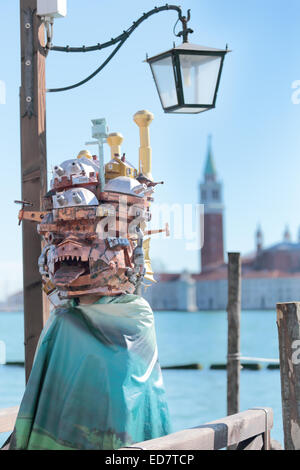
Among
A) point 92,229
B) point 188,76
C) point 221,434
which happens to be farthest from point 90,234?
point 221,434

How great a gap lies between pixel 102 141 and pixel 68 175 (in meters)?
0.31

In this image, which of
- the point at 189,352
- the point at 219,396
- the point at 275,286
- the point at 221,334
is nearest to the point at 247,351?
the point at 189,352

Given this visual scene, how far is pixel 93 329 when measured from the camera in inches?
176

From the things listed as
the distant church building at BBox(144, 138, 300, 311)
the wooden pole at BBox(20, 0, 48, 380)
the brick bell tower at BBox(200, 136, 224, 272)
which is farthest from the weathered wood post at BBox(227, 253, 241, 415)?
the distant church building at BBox(144, 138, 300, 311)

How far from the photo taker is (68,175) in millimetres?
4688

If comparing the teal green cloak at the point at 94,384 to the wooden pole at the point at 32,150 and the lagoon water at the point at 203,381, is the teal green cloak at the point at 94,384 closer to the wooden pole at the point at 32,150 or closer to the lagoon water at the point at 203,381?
the wooden pole at the point at 32,150

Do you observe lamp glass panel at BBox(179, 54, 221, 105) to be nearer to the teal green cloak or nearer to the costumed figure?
the costumed figure

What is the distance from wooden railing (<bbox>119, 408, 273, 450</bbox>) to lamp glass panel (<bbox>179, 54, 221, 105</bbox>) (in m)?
2.01

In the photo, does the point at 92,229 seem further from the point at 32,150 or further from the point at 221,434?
the point at 221,434

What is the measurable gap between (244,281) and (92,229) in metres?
82.3

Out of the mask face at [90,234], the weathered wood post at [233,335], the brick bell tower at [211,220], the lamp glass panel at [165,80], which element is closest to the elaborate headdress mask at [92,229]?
the mask face at [90,234]

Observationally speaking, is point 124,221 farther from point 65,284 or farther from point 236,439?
point 236,439

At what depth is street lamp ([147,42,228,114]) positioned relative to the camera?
16.0 feet

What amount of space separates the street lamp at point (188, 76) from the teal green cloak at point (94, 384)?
52.2 inches
